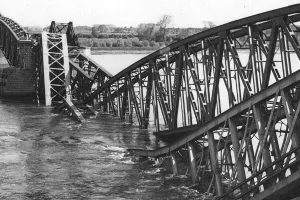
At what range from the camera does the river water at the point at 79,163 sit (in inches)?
1168

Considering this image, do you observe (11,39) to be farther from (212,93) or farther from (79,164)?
(212,93)

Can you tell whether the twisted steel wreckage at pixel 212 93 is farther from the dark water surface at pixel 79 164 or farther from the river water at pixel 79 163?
Result: the dark water surface at pixel 79 164

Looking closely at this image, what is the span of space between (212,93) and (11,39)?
48.3 meters

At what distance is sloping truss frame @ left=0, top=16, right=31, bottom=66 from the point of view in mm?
72500

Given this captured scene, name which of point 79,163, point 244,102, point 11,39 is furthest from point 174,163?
point 11,39

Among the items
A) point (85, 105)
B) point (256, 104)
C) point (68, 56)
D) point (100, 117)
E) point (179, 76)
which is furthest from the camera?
point (68, 56)

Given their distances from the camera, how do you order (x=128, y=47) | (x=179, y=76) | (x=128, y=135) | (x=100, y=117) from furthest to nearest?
(x=128, y=47) < (x=100, y=117) < (x=128, y=135) < (x=179, y=76)

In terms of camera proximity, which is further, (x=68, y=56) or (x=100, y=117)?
(x=68, y=56)

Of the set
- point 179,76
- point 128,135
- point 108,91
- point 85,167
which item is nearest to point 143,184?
point 85,167

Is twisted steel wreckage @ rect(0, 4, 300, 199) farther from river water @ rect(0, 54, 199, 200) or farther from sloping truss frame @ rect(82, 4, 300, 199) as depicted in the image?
river water @ rect(0, 54, 199, 200)

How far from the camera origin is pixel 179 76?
37719 mm

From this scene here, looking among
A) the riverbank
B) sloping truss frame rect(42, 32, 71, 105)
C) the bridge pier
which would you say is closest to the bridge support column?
the bridge pier

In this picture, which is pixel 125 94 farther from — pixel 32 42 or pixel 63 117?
pixel 32 42

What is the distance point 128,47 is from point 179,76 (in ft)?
352
